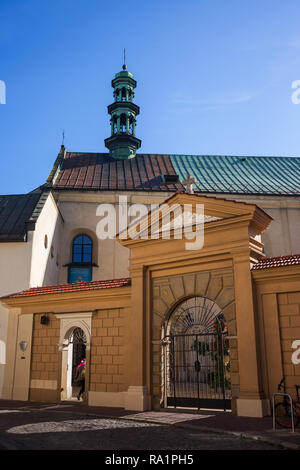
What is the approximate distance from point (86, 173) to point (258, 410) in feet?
64.3

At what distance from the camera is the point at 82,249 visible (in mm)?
24109

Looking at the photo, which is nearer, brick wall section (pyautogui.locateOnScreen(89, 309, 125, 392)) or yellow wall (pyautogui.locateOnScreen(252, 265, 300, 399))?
yellow wall (pyautogui.locateOnScreen(252, 265, 300, 399))

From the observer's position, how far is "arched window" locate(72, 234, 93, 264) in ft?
78.3

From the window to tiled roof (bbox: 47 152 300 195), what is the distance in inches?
121

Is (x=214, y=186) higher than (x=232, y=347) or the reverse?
higher

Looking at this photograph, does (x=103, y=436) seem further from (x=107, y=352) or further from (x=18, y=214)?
(x=18, y=214)

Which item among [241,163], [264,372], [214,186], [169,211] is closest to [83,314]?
[169,211]

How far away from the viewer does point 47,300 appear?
15352 millimetres

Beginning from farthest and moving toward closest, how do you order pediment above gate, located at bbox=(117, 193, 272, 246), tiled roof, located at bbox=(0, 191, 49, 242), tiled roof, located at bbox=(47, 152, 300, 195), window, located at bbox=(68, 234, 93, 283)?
tiled roof, located at bbox=(47, 152, 300, 195)
window, located at bbox=(68, 234, 93, 283)
tiled roof, located at bbox=(0, 191, 49, 242)
pediment above gate, located at bbox=(117, 193, 272, 246)

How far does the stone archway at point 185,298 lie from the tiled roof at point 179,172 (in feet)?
41.9

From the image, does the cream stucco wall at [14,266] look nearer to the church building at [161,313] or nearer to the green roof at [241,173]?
the church building at [161,313]

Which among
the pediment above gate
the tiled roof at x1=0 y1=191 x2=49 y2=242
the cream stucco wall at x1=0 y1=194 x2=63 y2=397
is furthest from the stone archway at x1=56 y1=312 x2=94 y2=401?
the tiled roof at x1=0 y1=191 x2=49 y2=242

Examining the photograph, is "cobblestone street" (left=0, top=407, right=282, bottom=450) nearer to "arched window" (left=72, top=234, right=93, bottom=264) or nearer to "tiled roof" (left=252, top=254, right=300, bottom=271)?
"tiled roof" (left=252, top=254, right=300, bottom=271)

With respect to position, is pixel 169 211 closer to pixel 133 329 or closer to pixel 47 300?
pixel 133 329
